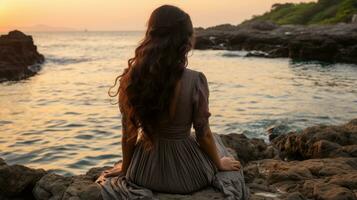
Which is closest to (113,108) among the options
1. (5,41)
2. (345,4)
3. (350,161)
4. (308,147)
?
(308,147)

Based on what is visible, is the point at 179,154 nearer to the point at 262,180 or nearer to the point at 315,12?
the point at 262,180

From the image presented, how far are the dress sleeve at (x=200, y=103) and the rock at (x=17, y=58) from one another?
22.1 m

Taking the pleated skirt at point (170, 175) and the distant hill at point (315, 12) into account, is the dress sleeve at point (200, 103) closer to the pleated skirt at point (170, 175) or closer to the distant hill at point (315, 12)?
the pleated skirt at point (170, 175)

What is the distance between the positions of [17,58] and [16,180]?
24720mm

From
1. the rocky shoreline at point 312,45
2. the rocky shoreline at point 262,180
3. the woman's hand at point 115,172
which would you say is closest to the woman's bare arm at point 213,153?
the rocky shoreline at point 262,180

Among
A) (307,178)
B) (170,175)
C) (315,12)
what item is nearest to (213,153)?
(170,175)

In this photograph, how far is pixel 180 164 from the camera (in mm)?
4281

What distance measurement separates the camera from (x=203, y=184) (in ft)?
14.6

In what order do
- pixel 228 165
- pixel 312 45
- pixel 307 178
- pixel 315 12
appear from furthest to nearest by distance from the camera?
pixel 315 12
pixel 312 45
pixel 307 178
pixel 228 165

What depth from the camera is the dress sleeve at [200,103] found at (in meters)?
4.09

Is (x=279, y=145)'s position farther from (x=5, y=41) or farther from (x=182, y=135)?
(x=5, y=41)

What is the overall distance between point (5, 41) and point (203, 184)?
29.1m

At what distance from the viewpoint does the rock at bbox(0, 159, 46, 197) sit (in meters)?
5.70

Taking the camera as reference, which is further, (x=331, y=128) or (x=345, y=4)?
(x=345, y=4)
